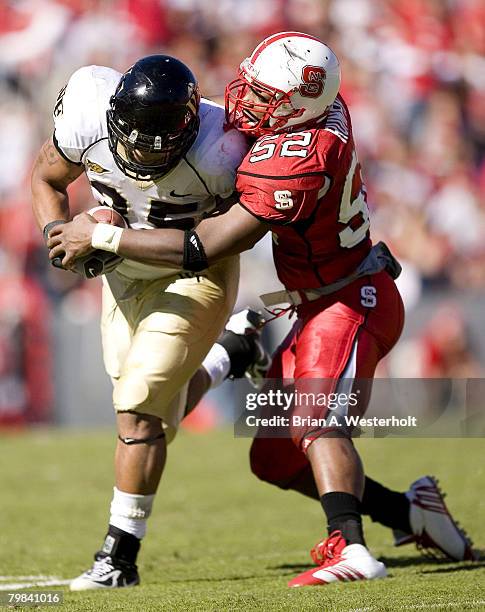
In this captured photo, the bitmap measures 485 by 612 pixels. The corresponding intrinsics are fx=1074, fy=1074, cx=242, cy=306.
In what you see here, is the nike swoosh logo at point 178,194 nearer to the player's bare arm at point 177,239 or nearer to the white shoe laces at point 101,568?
the player's bare arm at point 177,239

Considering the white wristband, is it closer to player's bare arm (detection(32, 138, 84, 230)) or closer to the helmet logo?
player's bare arm (detection(32, 138, 84, 230))

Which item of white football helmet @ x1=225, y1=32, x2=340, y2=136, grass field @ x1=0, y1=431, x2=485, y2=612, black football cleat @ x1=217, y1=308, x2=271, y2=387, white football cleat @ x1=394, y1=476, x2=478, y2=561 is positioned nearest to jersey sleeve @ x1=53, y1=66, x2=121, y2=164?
white football helmet @ x1=225, y1=32, x2=340, y2=136

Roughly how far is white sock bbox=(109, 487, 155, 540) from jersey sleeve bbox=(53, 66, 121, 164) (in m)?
1.26

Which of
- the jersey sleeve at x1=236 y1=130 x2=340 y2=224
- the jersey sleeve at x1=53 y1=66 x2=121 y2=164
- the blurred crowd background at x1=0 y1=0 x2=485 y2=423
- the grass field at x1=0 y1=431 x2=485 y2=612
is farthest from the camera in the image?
the blurred crowd background at x1=0 y1=0 x2=485 y2=423

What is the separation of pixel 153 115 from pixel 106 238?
0.45m

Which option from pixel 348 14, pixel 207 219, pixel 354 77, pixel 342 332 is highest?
pixel 348 14

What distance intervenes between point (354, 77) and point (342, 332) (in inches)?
274

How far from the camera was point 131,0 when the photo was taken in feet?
34.7

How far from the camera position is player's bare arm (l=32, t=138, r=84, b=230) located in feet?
13.0

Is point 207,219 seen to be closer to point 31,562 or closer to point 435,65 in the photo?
point 31,562

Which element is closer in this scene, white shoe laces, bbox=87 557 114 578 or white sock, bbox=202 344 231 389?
white shoe laces, bbox=87 557 114 578

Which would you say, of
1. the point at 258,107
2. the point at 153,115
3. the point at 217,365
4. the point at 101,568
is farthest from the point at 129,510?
the point at 258,107

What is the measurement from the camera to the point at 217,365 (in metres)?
4.64

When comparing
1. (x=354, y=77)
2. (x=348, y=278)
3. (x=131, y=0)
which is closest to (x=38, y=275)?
(x=131, y=0)
